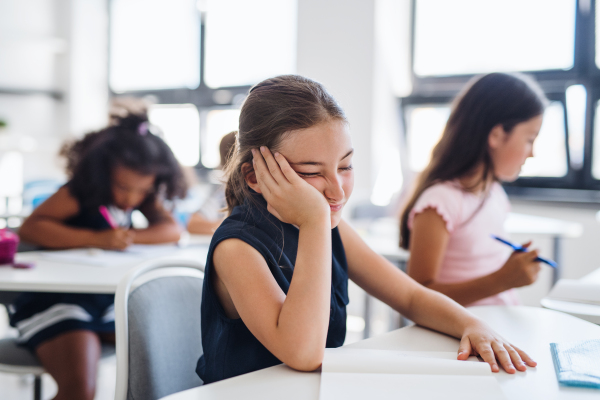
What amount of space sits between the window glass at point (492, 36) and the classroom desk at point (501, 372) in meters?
2.89

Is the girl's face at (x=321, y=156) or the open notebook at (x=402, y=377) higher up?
the girl's face at (x=321, y=156)

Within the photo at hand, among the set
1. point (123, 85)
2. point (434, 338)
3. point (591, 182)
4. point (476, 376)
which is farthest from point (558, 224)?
point (123, 85)

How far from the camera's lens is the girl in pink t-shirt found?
1.40m

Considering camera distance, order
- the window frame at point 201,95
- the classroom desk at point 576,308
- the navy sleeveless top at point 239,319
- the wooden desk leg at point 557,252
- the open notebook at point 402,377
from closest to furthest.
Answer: the open notebook at point 402,377 < the navy sleeveless top at point 239,319 < the classroom desk at point 576,308 < the wooden desk leg at point 557,252 < the window frame at point 201,95

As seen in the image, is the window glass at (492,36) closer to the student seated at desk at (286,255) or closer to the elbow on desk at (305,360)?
the student seated at desk at (286,255)

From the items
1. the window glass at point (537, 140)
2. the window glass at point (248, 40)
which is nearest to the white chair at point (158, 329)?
the window glass at point (537, 140)

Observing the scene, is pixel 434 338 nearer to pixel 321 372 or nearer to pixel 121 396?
pixel 321 372

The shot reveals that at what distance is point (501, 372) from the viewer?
0.74 m

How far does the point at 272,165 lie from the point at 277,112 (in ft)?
0.31

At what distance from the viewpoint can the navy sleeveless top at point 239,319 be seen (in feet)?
2.77

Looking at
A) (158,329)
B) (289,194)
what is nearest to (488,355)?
(289,194)

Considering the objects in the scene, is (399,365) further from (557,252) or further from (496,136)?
(557,252)

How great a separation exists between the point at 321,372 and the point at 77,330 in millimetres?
1005

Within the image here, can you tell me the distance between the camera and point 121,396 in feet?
3.08
